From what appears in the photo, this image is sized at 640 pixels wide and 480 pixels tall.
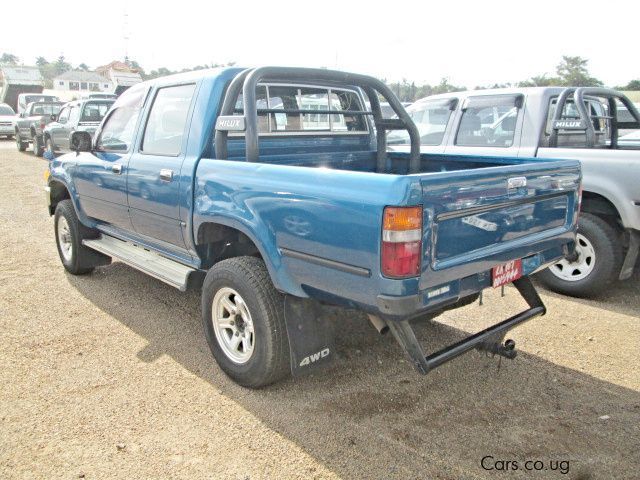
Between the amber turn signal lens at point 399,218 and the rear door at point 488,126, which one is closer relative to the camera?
the amber turn signal lens at point 399,218

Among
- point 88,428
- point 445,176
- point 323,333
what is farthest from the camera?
point 323,333

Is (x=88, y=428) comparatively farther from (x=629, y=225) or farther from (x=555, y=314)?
(x=629, y=225)

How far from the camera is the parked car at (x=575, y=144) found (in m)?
4.67

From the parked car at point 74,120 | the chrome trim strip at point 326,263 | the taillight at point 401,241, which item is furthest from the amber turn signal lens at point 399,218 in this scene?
the parked car at point 74,120

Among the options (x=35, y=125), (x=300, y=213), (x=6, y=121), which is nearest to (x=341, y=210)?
(x=300, y=213)

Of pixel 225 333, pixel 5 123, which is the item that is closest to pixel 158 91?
pixel 225 333

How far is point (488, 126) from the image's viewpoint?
19.2 feet

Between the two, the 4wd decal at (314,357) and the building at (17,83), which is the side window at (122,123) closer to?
the 4wd decal at (314,357)

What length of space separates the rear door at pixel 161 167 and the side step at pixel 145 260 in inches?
8.1

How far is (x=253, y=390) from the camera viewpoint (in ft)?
11.0

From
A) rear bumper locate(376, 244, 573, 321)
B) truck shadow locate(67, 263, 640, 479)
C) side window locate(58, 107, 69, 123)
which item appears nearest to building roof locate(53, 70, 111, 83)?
side window locate(58, 107, 69, 123)

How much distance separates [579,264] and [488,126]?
1781mm

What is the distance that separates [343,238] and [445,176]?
1.84ft

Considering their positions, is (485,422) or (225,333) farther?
(225,333)
